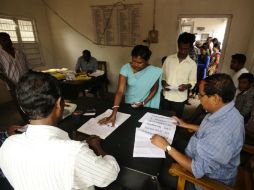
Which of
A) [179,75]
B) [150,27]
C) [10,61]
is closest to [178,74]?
[179,75]

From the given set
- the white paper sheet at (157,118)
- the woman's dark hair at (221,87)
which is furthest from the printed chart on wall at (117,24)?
the woman's dark hair at (221,87)

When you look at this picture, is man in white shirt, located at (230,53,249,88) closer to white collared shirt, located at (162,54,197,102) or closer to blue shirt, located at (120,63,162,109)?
white collared shirt, located at (162,54,197,102)

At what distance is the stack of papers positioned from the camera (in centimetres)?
101

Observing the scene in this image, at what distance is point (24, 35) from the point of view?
4281 mm


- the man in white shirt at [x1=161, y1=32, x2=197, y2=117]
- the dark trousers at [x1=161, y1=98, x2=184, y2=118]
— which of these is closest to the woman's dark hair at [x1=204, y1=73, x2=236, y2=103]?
the man in white shirt at [x1=161, y1=32, x2=197, y2=117]

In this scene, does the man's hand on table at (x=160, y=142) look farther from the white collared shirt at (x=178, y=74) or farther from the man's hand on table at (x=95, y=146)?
the white collared shirt at (x=178, y=74)

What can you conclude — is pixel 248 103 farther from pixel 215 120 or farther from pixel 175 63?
pixel 215 120

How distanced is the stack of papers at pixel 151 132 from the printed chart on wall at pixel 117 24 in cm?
299

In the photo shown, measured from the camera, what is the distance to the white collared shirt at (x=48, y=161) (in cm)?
64

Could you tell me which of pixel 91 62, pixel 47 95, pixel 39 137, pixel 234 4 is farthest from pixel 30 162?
pixel 234 4

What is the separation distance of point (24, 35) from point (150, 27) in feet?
10.7

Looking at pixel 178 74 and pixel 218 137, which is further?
pixel 178 74

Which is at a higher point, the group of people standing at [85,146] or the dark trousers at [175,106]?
the group of people standing at [85,146]

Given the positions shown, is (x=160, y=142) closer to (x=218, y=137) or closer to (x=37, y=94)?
(x=218, y=137)
